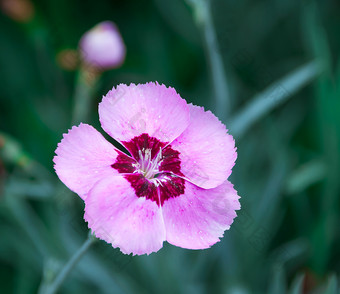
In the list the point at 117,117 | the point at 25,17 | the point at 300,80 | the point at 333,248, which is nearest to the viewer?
the point at 117,117

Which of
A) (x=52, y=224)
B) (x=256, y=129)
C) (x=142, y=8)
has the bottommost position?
(x=52, y=224)

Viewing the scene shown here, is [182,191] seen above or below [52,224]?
below

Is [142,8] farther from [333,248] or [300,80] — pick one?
[333,248]

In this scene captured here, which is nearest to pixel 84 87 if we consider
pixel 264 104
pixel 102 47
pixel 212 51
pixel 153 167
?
pixel 102 47

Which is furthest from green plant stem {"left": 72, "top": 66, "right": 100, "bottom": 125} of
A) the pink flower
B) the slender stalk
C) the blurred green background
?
the slender stalk

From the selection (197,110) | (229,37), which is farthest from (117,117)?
(229,37)

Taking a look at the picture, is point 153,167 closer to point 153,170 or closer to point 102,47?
point 153,170

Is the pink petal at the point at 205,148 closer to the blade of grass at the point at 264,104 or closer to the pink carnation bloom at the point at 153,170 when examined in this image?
the pink carnation bloom at the point at 153,170
